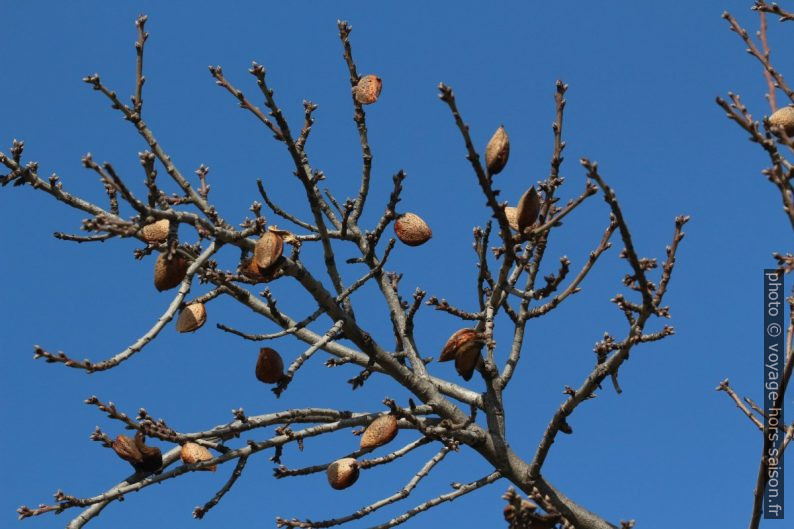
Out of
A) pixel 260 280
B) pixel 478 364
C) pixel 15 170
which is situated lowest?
pixel 478 364

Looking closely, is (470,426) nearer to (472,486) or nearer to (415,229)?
(472,486)

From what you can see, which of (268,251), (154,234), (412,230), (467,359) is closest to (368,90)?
(412,230)

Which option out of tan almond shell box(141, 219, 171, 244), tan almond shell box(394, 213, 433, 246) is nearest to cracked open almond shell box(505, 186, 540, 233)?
tan almond shell box(394, 213, 433, 246)

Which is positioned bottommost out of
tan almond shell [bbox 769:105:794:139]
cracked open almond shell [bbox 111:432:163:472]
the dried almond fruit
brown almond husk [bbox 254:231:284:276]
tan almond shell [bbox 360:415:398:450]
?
tan almond shell [bbox 360:415:398:450]

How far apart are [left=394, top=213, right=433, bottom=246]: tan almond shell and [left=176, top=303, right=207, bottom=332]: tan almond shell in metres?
1.15

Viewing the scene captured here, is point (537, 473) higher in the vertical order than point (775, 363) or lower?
lower

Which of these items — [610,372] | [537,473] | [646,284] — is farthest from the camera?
[537,473]

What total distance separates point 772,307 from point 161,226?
3.33 meters

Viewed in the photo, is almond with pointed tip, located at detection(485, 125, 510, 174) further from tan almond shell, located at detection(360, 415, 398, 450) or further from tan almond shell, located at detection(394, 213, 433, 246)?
tan almond shell, located at detection(360, 415, 398, 450)

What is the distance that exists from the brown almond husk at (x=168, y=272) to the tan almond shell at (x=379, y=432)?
1192 mm

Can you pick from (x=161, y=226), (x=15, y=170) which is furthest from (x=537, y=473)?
(x=15, y=170)

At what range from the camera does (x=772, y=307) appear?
4930 mm

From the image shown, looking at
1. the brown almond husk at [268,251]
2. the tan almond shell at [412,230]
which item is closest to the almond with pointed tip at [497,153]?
the tan almond shell at [412,230]

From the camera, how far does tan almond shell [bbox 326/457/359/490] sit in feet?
14.8
